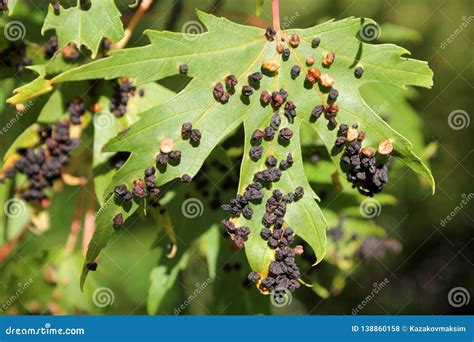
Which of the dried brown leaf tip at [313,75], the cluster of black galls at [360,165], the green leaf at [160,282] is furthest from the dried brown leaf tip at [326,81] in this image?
the green leaf at [160,282]

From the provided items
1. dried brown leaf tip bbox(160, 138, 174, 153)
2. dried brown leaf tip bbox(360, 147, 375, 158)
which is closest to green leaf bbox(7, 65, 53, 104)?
dried brown leaf tip bbox(160, 138, 174, 153)

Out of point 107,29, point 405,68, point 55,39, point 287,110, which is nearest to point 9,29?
point 55,39

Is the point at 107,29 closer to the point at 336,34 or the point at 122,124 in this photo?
the point at 122,124

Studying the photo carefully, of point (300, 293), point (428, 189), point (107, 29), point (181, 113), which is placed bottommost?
point (300, 293)

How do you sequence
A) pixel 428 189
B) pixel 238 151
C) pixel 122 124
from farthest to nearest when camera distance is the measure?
pixel 428 189 → pixel 238 151 → pixel 122 124

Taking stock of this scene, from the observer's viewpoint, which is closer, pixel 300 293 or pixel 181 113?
pixel 181 113

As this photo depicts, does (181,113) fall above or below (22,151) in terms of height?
above

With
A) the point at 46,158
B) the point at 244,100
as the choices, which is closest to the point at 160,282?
the point at 46,158
